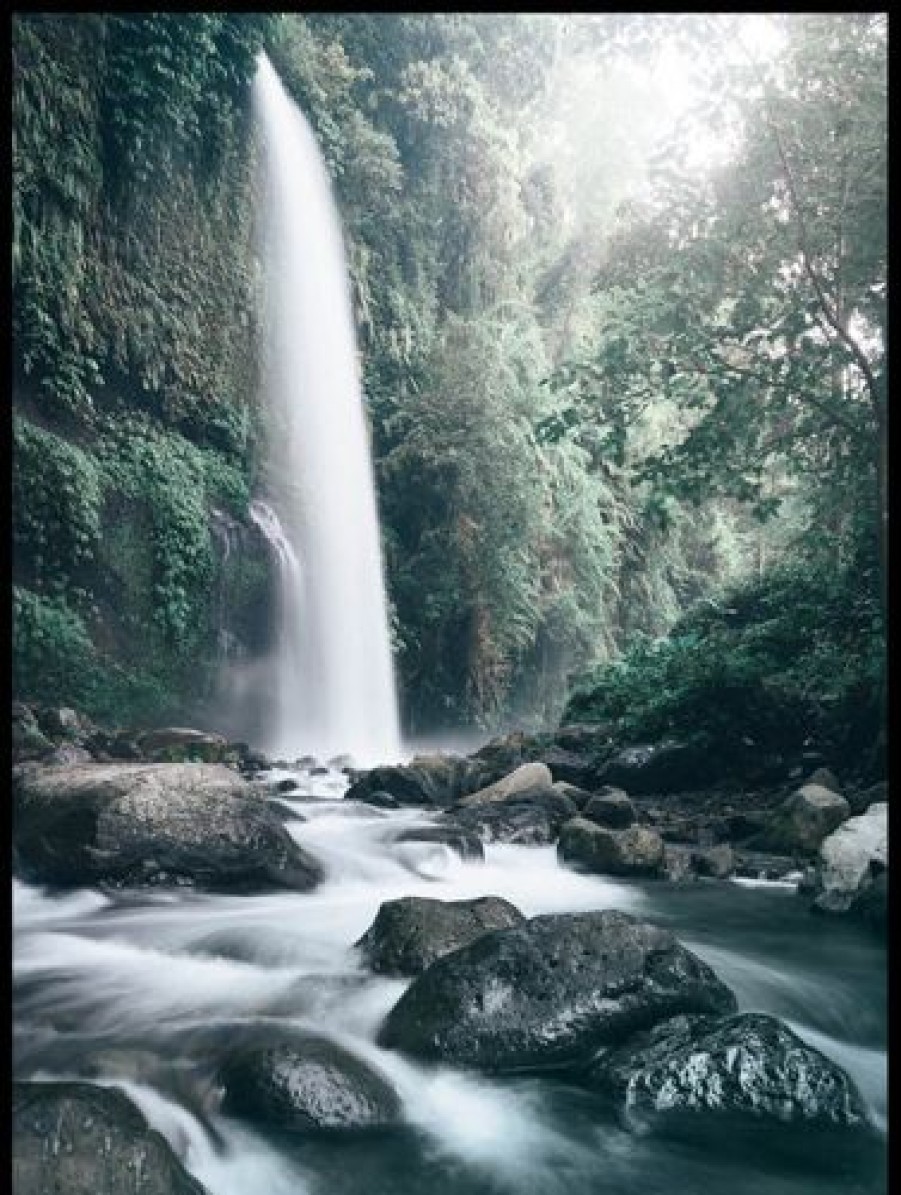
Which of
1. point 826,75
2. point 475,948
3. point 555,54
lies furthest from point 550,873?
point 555,54

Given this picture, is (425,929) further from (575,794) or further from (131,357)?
(131,357)

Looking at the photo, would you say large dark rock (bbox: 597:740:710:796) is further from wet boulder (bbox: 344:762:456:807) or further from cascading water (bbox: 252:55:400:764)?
cascading water (bbox: 252:55:400:764)

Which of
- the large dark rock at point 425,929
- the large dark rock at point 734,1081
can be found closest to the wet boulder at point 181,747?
the large dark rock at point 425,929

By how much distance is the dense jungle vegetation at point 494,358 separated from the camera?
24.6ft

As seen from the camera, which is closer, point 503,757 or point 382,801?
point 382,801

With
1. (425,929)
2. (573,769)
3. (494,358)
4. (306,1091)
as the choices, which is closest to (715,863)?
(425,929)

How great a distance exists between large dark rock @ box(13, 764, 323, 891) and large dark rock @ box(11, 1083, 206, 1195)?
116 inches

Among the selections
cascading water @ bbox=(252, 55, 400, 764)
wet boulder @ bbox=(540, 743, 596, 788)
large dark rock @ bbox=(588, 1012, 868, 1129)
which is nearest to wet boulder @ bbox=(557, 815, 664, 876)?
wet boulder @ bbox=(540, 743, 596, 788)

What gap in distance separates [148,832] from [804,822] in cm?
417

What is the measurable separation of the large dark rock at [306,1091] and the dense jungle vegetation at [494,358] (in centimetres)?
484

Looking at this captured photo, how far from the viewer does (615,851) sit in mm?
6660

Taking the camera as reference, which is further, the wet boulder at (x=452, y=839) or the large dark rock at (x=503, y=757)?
the large dark rock at (x=503, y=757)

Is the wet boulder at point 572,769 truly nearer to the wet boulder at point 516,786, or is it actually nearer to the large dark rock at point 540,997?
the wet boulder at point 516,786

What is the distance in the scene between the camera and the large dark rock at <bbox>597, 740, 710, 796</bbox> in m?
9.48
